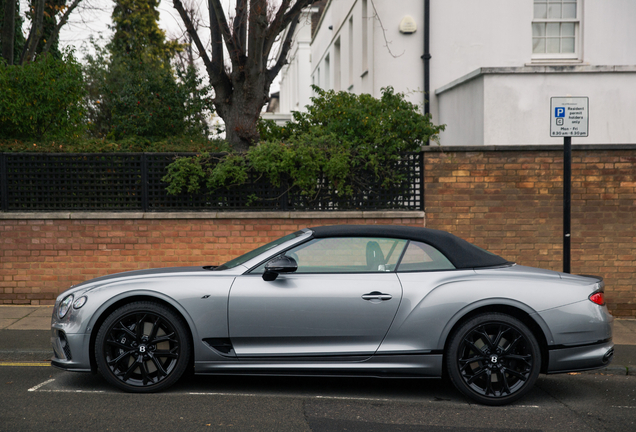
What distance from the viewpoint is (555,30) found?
1297 centimetres

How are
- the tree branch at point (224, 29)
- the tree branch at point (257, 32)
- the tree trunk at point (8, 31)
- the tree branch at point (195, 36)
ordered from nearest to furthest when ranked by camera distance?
the tree branch at point (257, 32)
the tree branch at point (224, 29)
the tree branch at point (195, 36)
the tree trunk at point (8, 31)

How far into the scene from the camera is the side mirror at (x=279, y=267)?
16.3ft

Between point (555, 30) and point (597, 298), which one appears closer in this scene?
point (597, 298)

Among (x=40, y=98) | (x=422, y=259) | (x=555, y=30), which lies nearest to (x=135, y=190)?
Answer: (x=40, y=98)

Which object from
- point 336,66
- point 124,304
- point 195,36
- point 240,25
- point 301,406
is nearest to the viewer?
point 301,406

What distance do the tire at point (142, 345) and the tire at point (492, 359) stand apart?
224cm

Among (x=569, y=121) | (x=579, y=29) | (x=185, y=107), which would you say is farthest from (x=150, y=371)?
(x=579, y=29)

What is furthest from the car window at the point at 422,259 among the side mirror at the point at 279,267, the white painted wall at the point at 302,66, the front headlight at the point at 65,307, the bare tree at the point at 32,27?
the white painted wall at the point at 302,66

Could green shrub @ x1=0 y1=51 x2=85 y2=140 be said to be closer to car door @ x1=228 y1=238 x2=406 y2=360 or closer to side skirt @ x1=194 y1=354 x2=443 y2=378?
car door @ x1=228 y1=238 x2=406 y2=360

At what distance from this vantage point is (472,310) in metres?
5.00

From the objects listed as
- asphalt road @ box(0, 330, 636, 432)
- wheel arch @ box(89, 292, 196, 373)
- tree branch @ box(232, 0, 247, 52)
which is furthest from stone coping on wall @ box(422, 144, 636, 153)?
wheel arch @ box(89, 292, 196, 373)

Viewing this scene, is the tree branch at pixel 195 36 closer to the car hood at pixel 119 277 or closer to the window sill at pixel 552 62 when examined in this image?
the car hood at pixel 119 277

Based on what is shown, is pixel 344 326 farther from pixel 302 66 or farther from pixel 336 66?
pixel 302 66

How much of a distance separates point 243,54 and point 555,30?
22.3ft
